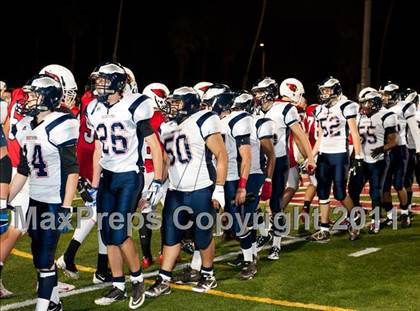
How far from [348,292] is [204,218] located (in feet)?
4.51

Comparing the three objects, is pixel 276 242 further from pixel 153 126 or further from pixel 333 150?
pixel 153 126

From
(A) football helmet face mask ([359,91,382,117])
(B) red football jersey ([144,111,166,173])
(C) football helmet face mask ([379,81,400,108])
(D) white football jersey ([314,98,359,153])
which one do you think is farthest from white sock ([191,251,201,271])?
(C) football helmet face mask ([379,81,400,108])

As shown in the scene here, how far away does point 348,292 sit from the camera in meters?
5.90

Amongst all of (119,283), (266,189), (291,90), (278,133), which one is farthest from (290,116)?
(119,283)

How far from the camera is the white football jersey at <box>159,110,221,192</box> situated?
5.70 meters

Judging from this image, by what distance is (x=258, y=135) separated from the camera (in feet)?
22.3

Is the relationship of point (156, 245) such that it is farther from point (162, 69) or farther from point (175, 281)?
point (162, 69)

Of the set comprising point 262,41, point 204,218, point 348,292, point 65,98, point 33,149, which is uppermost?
point 262,41

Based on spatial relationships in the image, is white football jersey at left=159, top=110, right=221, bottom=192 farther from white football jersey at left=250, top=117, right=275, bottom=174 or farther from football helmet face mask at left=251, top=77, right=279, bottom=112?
football helmet face mask at left=251, top=77, right=279, bottom=112

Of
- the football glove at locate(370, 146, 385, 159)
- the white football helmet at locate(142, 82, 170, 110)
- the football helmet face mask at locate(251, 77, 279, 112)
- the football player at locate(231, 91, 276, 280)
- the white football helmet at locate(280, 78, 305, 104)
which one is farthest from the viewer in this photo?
the football glove at locate(370, 146, 385, 159)

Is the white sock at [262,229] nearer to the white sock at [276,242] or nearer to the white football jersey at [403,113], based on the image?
the white sock at [276,242]

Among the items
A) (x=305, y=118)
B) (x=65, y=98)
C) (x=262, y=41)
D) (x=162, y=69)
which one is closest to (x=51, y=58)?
(x=162, y=69)

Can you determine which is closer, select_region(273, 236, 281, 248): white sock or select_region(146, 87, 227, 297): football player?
select_region(146, 87, 227, 297): football player

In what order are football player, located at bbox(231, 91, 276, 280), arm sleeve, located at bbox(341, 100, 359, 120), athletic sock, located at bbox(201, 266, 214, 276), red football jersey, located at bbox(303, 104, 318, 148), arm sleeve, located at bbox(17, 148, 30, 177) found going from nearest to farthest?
arm sleeve, located at bbox(17, 148, 30, 177)
athletic sock, located at bbox(201, 266, 214, 276)
football player, located at bbox(231, 91, 276, 280)
arm sleeve, located at bbox(341, 100, 359, 120)
red football jersey, located at bbox(303, 104, 318, 148)
